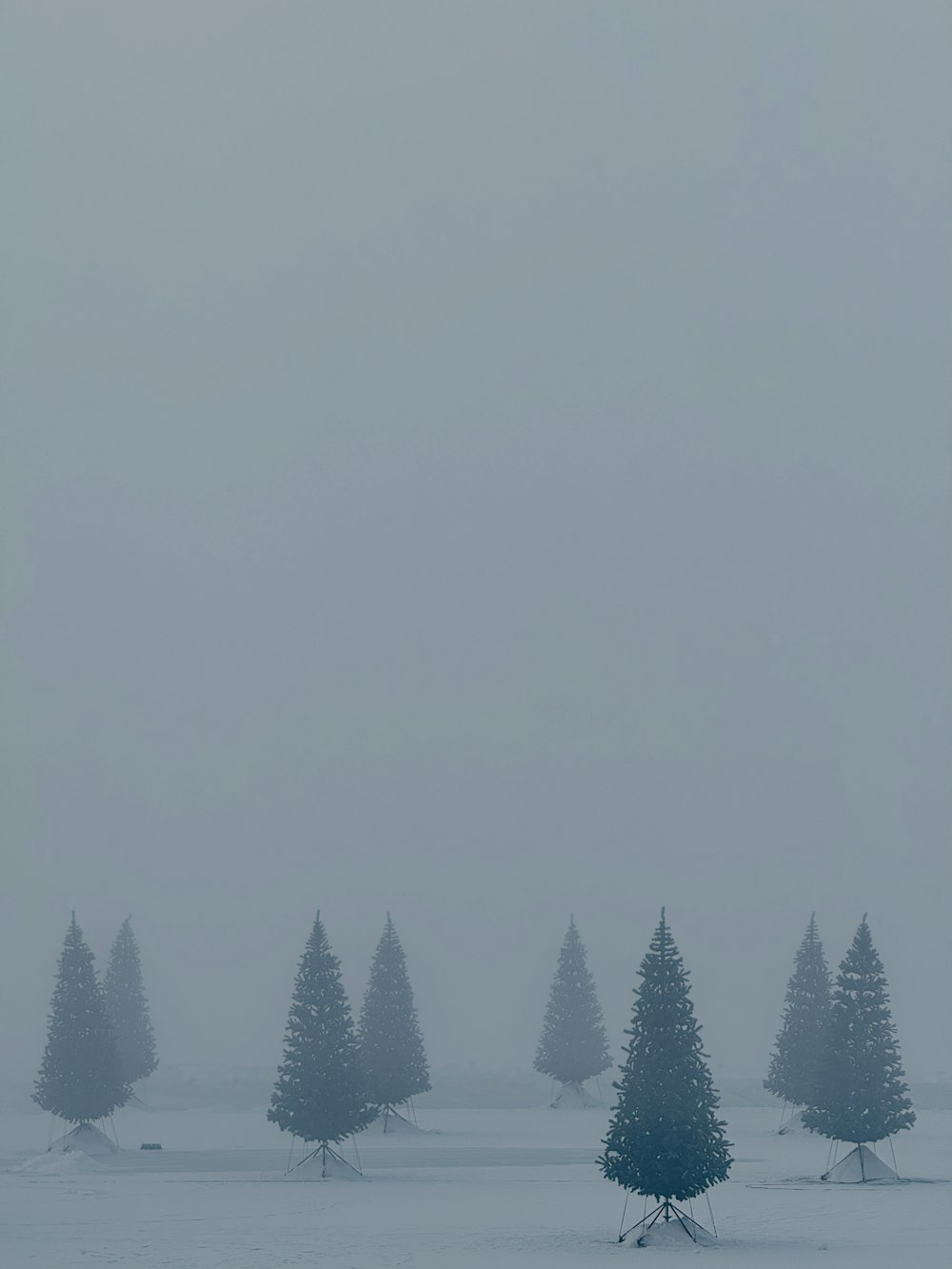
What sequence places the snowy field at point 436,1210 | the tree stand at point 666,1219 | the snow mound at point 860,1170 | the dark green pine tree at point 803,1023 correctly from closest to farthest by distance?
the snowy field at point 436,1210
the tree stand at point 666,1219
the snow mound at point 860,1170
the dark green pine tree at point 803,1023

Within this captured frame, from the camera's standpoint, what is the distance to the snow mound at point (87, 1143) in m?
75.1

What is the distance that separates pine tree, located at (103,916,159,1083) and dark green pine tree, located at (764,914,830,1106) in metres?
39.6

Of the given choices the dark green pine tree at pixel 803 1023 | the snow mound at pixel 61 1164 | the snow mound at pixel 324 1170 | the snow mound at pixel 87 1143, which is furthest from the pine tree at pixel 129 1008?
the snow mound at pixel 324 1170

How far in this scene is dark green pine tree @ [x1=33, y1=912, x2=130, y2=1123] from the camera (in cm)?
7856

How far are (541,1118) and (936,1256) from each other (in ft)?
198

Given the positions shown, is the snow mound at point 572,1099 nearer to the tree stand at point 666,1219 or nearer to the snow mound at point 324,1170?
the snow mound at point 324,1170

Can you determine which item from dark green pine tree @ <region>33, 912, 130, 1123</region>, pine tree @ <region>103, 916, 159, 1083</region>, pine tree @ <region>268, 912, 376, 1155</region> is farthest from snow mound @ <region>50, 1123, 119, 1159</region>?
pine tree @ <region>103, 916, 159, 1083</region>

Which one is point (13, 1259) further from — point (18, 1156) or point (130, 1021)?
point (130, 1021)

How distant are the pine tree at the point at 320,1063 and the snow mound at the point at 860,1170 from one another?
16983mm

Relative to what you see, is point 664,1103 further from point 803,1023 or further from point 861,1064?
point 803,1023

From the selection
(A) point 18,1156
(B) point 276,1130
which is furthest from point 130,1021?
(A) point 18,1156

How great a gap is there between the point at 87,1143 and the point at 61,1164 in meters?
6.40

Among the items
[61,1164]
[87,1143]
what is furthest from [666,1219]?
[87,1143]

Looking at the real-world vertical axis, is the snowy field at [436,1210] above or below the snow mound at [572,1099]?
below
